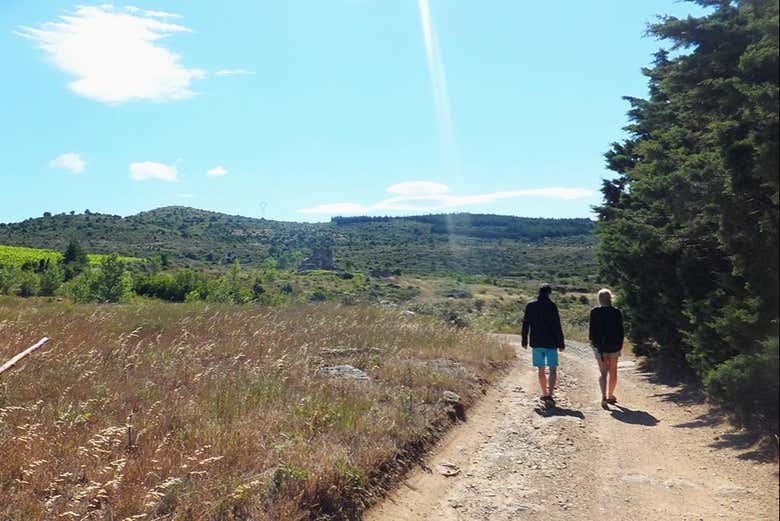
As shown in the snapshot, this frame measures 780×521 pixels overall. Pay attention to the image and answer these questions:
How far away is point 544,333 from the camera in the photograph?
9891 millimetres

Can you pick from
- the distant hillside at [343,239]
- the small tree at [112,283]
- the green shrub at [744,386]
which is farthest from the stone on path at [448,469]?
the distant hillside at [343,239]

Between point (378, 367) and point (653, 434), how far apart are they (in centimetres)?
455

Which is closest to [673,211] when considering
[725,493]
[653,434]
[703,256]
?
[703,256]

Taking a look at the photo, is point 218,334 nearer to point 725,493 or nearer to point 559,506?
point 559,506

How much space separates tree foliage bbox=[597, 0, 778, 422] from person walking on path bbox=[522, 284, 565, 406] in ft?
6.76

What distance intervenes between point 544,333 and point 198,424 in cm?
626

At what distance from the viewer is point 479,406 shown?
369 inches

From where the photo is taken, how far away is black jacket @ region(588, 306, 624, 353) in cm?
962

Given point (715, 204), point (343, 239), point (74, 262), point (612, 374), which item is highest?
point (343, 239)

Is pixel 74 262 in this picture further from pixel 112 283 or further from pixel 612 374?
pixel 612 374

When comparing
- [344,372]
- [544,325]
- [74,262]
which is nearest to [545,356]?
[544,325]

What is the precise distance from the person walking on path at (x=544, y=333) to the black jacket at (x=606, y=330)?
59cm

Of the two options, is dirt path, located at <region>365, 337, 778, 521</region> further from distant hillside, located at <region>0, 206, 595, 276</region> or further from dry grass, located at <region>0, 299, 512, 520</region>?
distant hillside, located at <region>0, 206, 595, 276</region>

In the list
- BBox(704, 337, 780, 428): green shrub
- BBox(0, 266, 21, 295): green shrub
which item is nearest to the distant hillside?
BBox(0, 266, 21, 295): green shrub
